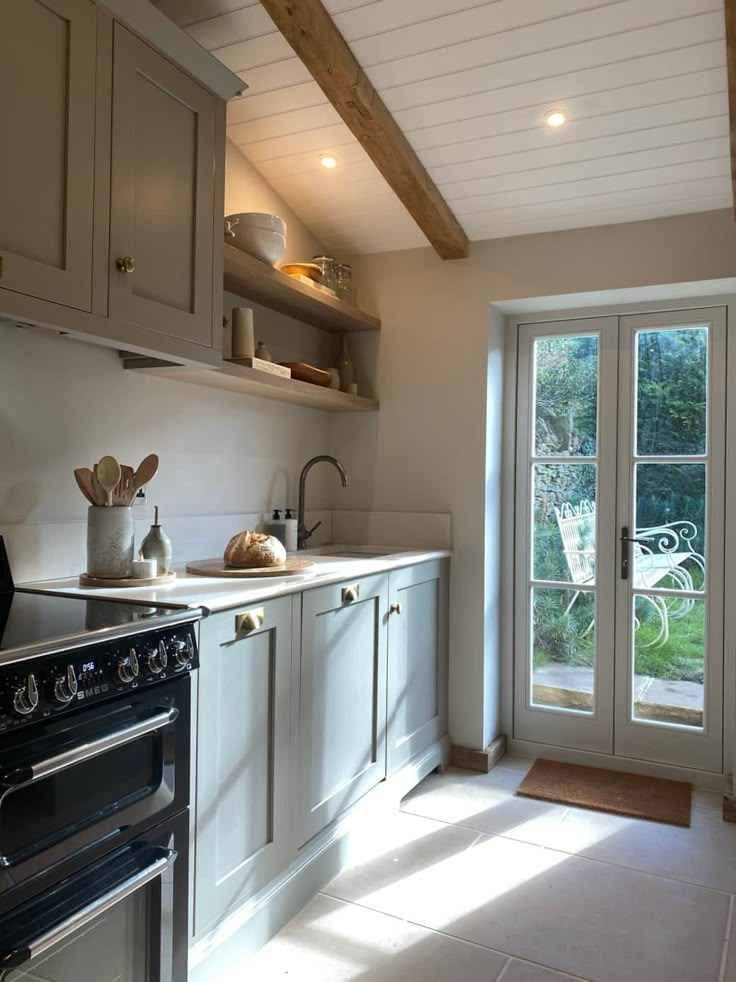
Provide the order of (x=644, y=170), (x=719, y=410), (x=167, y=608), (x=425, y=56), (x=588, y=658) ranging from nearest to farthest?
1. (x=167, y=608)
2. (x=425, y=56)
3. (x=644, y=170)
4. (x=719, y=410)
5. (x=588, y=658)

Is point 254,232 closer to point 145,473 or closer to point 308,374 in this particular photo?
point 308,374

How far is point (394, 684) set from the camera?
2703 mm

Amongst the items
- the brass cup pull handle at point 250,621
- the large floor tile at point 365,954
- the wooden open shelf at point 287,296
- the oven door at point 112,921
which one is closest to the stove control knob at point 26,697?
the oven door at point 112,921

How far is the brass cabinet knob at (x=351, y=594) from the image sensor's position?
2.32 metres

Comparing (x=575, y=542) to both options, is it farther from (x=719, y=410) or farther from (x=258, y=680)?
(x=258, y=680)

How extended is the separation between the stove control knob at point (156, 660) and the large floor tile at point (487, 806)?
1.59m

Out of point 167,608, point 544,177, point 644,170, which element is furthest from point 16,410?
point 644,170

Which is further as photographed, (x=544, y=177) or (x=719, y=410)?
(x=719, y=410)

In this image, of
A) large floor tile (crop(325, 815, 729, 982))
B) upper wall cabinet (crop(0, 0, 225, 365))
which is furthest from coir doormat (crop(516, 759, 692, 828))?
upper wall cabinet (crop(0, 0, 225, 365))

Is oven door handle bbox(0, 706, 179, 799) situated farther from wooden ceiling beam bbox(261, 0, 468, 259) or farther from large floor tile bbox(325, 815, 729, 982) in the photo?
wooden ceiling beam bbox(261, 0, 468, 259)

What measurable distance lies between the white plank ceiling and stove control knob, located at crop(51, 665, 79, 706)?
6.32 ft

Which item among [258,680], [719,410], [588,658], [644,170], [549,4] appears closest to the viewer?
[258,680]

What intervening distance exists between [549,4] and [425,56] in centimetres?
40

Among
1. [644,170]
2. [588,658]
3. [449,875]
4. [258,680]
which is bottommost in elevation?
[449,875]
